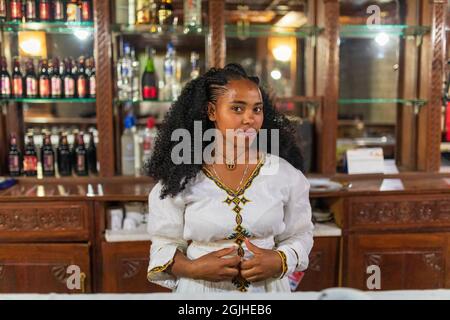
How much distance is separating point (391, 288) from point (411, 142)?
0.84m

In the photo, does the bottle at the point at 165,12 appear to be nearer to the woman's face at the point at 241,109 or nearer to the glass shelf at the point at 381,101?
the glass shelf at the point at 381,101

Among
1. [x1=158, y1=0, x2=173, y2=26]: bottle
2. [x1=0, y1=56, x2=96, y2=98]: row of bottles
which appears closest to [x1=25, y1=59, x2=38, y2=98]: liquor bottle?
[x1=0, y1=56, x2=96, y2=98]: row of bottles

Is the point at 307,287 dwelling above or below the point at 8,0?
below

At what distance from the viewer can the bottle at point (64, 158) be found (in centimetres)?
254

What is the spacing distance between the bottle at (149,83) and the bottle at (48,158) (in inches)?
20.8

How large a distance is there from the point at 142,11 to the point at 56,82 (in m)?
0.55

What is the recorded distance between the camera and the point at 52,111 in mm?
2738

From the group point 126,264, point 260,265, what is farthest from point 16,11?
point 260,265

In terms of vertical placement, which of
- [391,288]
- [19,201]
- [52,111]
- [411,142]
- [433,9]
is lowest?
[391,288]

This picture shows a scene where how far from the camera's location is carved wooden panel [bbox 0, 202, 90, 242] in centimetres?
215

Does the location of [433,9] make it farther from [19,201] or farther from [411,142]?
[19,201]

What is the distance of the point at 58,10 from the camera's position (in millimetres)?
2451

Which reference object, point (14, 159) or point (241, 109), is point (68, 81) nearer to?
point (14, 159)
